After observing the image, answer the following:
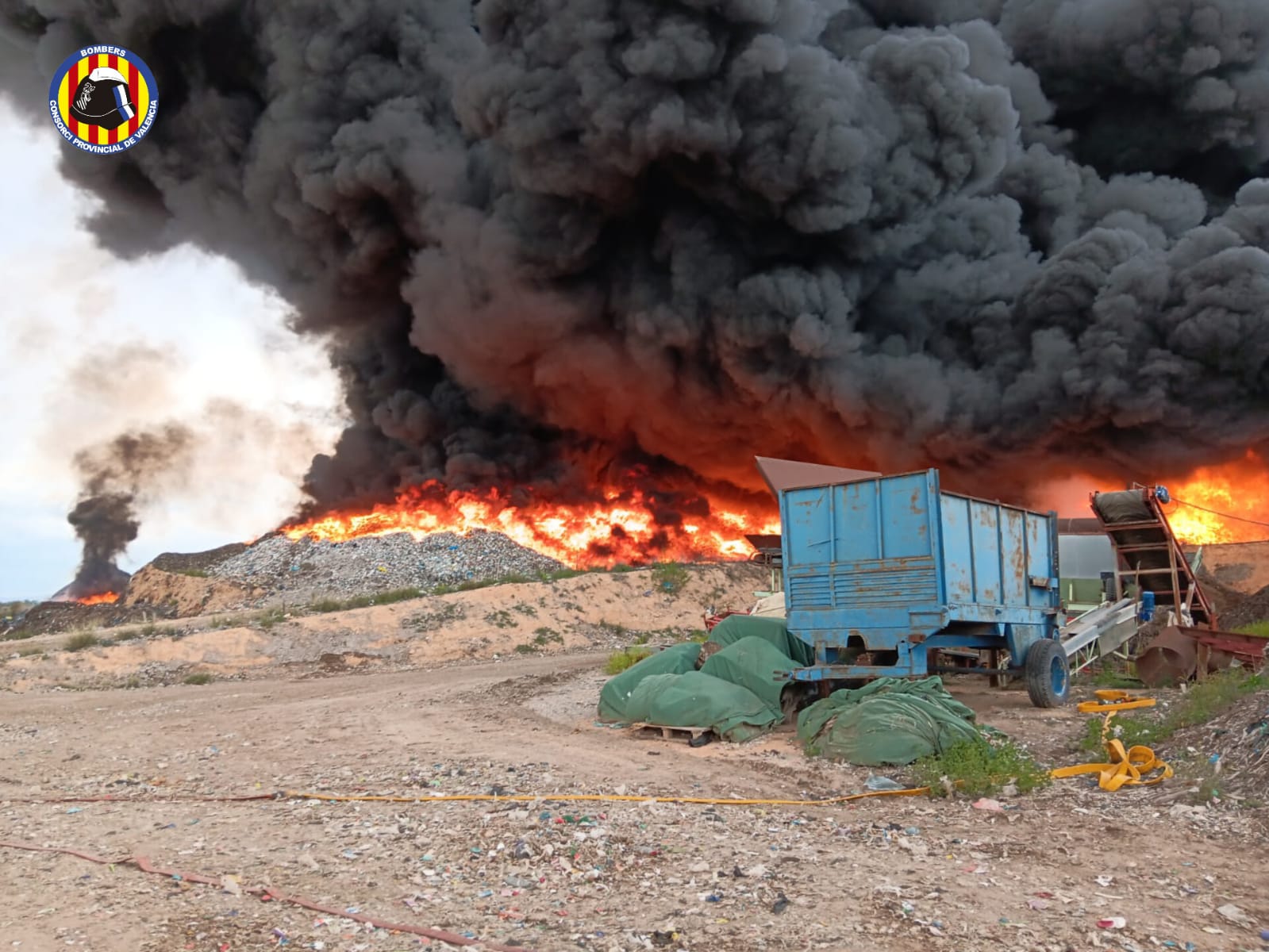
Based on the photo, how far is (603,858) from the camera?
18.8 ft

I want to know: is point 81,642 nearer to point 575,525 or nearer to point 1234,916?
point 575,525

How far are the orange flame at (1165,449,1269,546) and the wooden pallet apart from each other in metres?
22.6

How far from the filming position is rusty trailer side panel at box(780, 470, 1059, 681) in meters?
10.2

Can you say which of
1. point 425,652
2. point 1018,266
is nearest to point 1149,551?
point 425,652

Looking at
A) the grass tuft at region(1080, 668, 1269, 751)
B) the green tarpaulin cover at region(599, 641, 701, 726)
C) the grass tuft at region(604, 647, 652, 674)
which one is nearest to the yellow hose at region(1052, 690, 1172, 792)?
the grass tuft at region(1080, 668, 1269, 751)

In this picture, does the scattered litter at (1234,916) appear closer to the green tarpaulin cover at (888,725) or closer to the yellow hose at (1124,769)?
the yellow hose at (1124,769)

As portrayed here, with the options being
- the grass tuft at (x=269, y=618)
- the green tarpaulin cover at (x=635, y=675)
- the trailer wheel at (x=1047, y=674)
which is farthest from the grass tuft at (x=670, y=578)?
the trailer wheel at (x=1047, y=674)

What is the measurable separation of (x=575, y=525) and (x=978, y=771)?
3082 centimetres

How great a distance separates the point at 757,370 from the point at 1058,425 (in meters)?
9.32

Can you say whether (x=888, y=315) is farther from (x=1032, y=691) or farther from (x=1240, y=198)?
(x=1032, y=691)

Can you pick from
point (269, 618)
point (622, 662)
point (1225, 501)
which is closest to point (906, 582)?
point (622, 662)

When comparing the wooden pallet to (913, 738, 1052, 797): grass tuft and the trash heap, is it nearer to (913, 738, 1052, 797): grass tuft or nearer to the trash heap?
the trash heap

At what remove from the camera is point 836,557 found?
10938 millimetres

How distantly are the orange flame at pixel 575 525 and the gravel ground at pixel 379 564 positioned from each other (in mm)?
2080
